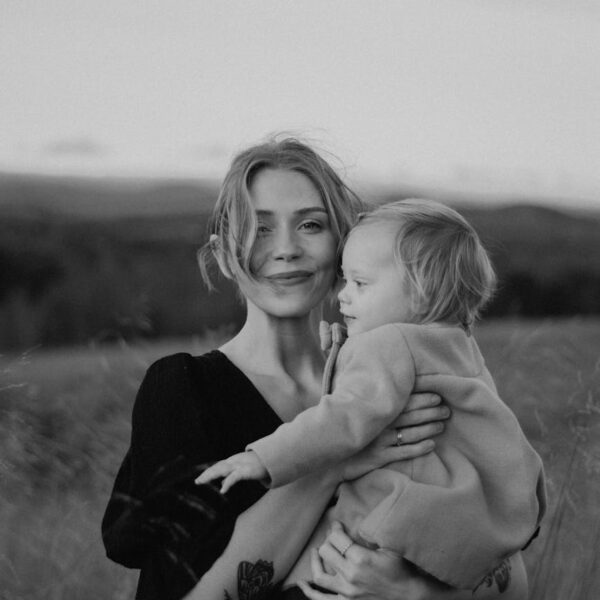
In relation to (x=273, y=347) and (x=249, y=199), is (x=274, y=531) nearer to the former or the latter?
(x=273, y=347)

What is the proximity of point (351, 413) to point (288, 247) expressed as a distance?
441 millimetres

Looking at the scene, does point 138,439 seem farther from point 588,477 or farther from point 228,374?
point 588,477

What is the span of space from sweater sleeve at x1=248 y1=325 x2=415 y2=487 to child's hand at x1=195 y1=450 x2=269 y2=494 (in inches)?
0.5

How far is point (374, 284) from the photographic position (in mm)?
1820

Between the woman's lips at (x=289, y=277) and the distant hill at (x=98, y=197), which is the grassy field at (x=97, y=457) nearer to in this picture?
the distant hill at (x=98, y=197)

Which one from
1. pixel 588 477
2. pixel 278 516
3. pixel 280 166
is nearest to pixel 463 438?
pixel 278 516

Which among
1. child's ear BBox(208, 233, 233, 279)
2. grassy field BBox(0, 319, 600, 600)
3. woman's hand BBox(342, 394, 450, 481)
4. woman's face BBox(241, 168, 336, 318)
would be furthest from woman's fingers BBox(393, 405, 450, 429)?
grassy field BBox(0, 319, 600, 600)

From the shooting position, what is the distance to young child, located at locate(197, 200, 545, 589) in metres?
1.66

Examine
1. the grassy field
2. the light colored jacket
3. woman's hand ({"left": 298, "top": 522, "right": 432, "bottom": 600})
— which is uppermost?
the light colored jacket

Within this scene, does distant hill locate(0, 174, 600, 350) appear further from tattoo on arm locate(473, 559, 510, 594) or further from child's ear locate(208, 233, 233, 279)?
tattoo on arm locate(473, 559, 510, 594)

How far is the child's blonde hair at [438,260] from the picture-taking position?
5.89 ft

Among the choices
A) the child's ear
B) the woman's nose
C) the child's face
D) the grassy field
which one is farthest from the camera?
the grassy field

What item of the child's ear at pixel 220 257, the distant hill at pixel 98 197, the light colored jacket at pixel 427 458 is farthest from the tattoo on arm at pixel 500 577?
the distant hill at pixel 98 197

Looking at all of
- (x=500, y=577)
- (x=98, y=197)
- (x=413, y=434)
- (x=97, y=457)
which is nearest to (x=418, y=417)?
(x=413, y=434)
